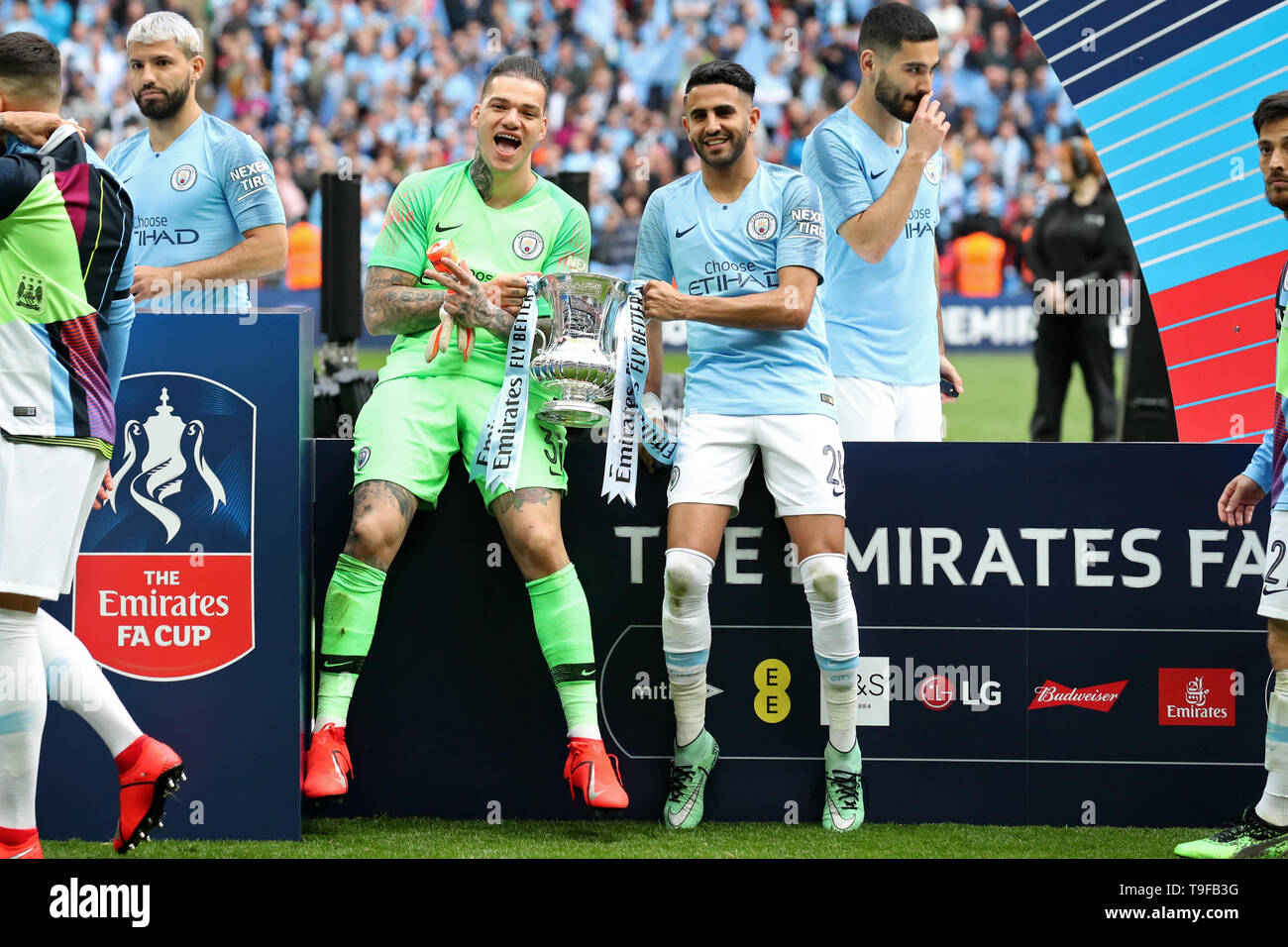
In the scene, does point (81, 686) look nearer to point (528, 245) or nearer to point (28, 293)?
point (28, 293)

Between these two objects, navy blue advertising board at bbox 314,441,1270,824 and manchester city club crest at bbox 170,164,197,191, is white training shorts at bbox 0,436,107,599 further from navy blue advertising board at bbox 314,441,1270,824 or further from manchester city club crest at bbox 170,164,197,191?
manchester city club crest at bbox 170,164,197,191

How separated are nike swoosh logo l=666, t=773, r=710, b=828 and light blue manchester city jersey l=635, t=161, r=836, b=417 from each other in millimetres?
1115

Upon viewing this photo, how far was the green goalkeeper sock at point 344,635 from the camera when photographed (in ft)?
14.7

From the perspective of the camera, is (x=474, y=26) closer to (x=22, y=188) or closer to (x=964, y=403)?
(x=964, y=403)

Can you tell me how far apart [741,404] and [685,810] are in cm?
121

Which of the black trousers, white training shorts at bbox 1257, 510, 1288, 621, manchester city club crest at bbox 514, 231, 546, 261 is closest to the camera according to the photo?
white training shorts at bbox 1257, 510, 1288, 621

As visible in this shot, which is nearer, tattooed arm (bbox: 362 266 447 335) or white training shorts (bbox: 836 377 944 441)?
tattooed arm (bbox: 362 266 447 335)

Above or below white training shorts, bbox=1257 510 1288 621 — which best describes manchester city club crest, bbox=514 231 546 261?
above

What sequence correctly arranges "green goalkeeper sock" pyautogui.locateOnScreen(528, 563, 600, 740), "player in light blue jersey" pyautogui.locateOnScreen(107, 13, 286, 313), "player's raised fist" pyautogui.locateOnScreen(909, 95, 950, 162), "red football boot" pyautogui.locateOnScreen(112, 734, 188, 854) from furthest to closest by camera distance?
"player in light blue jersey" pyautogui.locateOnScreen(107, 13, 286, 313), "player's raised fist" pyautogui.locateOnScreen(909, 95, 950, 162), "green goalkeeper sock" pyautogui.locateOnScreen(528, 563, 600, 740), "red football boot" pyautogui.locateOnScreen(112, 734, 188, 854)

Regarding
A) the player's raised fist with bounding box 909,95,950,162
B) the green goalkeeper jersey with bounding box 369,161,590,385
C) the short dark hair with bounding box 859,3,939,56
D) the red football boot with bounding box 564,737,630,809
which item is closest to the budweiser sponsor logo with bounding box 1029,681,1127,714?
the red football boot with bounding box 564,737,630,809

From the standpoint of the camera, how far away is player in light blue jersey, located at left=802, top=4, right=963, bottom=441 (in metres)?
5.28

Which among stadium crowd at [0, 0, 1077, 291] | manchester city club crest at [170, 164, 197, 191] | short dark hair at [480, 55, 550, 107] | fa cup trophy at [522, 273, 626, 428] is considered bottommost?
fa cup trophy at [522, 273, 626, 428]

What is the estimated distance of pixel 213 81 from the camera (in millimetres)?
21188

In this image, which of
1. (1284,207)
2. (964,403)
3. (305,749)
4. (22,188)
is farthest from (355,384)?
(964,403)
